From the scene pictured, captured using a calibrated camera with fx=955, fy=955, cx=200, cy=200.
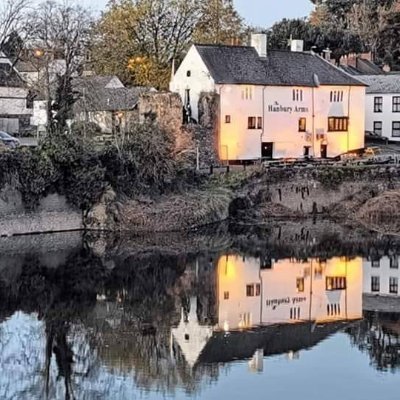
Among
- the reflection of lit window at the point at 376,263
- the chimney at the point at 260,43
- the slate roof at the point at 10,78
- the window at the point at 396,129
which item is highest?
the chimney at the point at 260,43

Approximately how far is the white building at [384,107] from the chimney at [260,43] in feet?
46.5

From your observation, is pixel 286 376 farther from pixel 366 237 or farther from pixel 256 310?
pixel 366 237

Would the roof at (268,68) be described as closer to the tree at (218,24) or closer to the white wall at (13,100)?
→ the tree at (218,24)

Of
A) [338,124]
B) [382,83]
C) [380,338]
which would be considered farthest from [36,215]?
[382,83]

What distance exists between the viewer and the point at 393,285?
117 ft

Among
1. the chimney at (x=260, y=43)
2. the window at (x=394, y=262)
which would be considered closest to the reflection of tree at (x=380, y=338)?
the window at (x=394, y=262)

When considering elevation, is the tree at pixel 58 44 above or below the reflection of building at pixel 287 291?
above

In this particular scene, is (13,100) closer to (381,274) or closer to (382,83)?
(382,83)

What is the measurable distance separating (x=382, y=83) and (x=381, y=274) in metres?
33.2

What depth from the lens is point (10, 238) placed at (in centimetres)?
4147

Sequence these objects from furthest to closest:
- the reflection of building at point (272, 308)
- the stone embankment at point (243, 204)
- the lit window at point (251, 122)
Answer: the lit window at point (251, 122), the stone embankment at point (243, 204), the reflection of building at point (272, 308)

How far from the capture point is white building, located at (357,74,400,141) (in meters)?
67.1

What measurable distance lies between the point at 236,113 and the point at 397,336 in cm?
2813

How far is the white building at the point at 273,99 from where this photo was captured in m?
54.0
